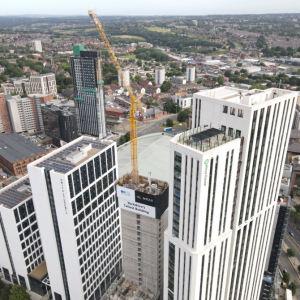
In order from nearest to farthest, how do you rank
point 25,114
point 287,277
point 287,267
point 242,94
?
point 242,94 → point 287,277 → point 287,267 → point 25,114

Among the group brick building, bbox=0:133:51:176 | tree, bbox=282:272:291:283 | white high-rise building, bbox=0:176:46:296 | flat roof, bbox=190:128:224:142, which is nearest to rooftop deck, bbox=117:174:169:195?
flat roof, bbox=190:128:224:142

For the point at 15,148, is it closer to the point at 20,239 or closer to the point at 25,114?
the point at 25,114

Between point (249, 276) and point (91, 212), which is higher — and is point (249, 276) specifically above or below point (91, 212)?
below

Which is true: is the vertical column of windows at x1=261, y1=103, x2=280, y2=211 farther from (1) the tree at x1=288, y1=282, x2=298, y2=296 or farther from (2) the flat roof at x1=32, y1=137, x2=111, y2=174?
(1) the tree at x1=288, y1=282, x2=298, y2=296

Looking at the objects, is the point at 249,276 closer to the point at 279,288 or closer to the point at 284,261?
the point at 279,288

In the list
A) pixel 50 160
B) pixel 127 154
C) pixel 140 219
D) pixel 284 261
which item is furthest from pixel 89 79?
pixel 284 261

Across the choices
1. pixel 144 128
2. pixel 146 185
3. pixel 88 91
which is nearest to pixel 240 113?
pixel 146 185
